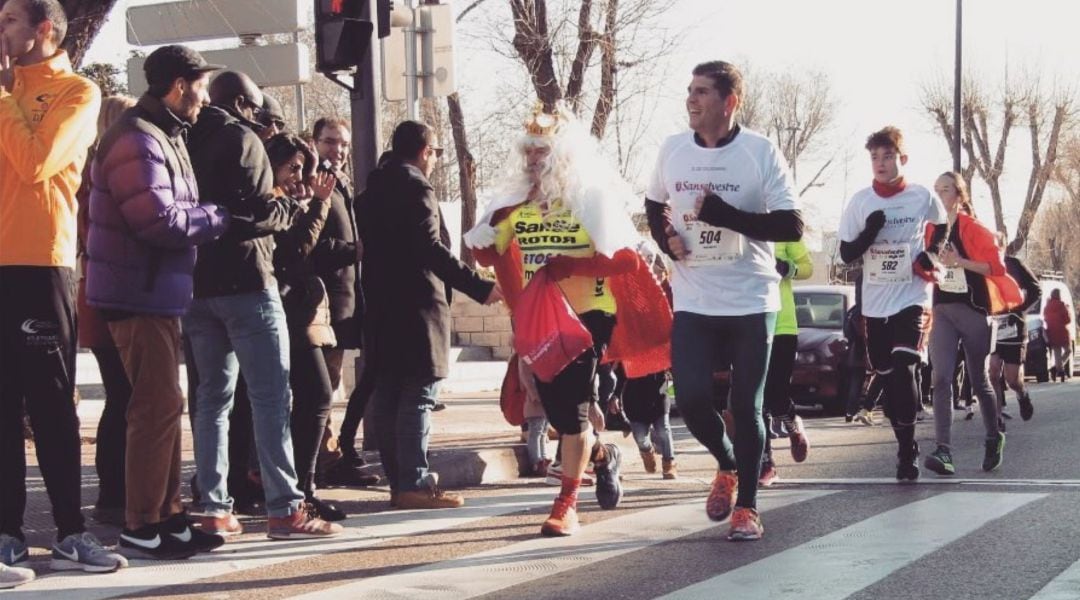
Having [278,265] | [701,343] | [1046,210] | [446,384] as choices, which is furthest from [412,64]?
[1046,210]

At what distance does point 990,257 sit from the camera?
32.7ft

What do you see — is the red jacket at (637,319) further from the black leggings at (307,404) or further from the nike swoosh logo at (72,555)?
the nike swoosh logo at (72,555)

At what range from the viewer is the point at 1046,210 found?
93188mm

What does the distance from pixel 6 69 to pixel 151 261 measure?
34.4 inches

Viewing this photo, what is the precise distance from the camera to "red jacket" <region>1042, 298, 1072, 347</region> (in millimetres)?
26094

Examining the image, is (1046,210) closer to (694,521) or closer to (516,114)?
(516,114)

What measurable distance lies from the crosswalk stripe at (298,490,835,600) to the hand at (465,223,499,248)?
4.40 feet

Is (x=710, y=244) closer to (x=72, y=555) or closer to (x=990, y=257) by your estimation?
(x=72, y=555)

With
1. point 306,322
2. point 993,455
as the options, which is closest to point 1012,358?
point 993,455

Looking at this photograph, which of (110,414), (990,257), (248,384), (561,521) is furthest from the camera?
(990,257)

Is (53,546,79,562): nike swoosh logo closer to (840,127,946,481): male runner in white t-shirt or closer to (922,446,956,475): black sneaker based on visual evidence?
(840,127,946,481): male runner in white t-shirt

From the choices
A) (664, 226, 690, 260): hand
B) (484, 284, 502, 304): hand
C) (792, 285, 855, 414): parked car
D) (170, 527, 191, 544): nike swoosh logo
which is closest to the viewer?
(170, 527, 191, 544): nike swoosh logo

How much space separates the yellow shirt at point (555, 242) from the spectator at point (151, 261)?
54.8 inches

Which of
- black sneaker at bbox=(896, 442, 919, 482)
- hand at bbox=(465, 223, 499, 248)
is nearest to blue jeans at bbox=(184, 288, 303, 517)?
hand at bbox=(465, 223, 499, 248)
